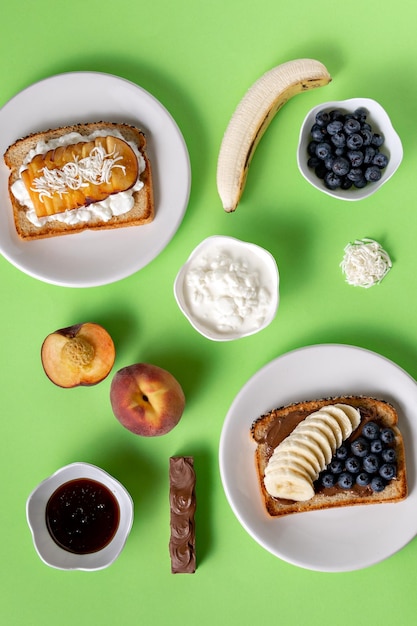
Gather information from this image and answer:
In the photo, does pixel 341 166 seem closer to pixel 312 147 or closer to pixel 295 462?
pixel 312 147

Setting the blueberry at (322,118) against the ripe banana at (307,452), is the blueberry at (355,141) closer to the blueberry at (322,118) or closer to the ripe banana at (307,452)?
the blueberry at (322,118)

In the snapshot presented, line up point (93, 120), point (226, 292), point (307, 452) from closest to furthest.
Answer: point (307, 452), point (226, 292), point (93, 120)

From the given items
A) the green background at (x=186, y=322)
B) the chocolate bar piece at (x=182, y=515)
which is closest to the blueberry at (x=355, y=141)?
the green background at (x=186, y=322)

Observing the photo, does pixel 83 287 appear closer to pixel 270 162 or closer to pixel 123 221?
pixel 123 221

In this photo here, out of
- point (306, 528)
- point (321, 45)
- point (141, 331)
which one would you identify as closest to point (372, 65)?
point (321, 45)

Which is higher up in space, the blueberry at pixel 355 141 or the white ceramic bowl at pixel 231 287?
the blueberry at pixel 355 141

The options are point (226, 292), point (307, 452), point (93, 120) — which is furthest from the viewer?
point (93, 120)

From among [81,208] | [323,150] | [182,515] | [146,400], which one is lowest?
[182,515]

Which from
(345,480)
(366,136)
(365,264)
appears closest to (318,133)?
(366,136)
